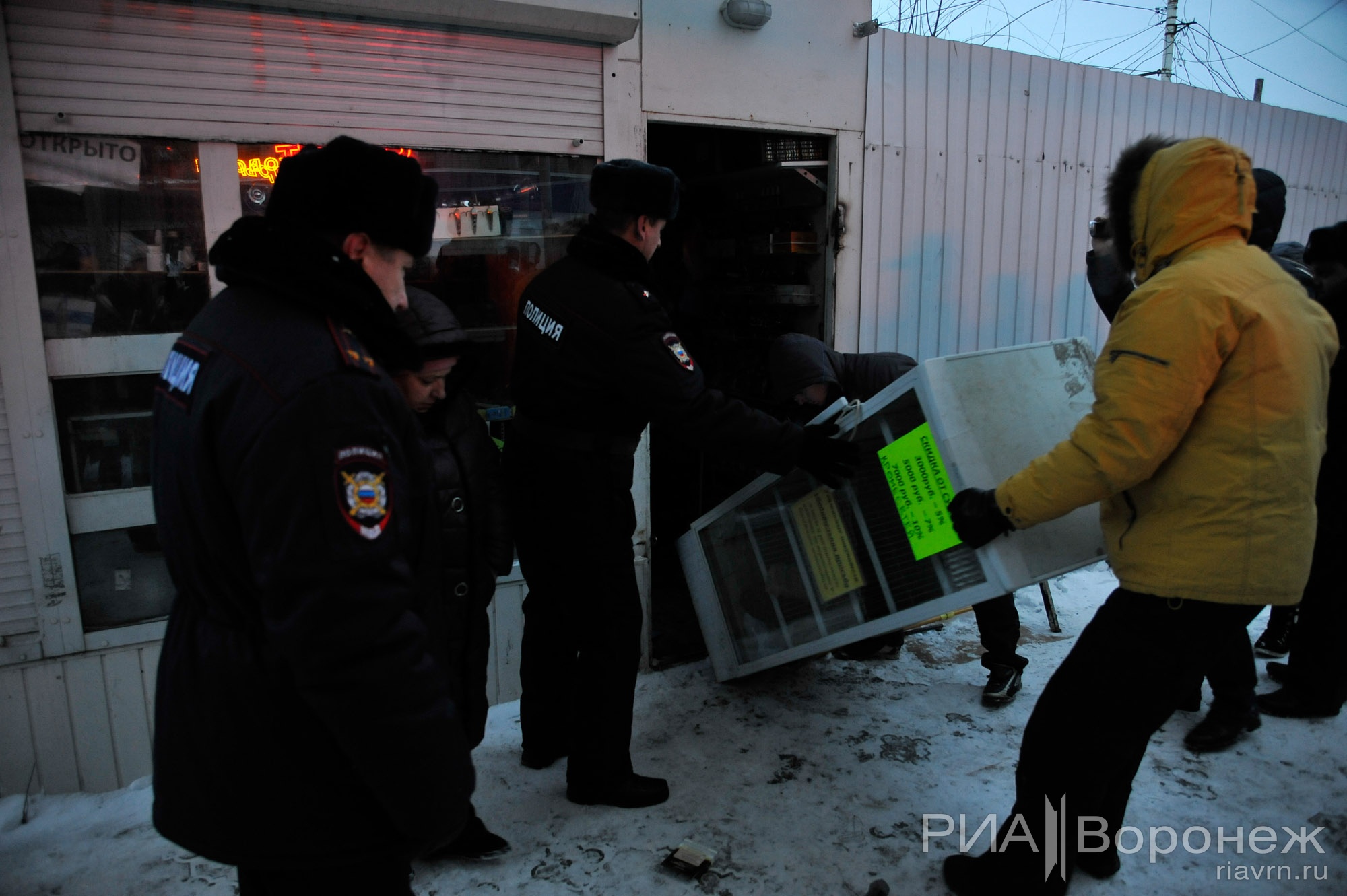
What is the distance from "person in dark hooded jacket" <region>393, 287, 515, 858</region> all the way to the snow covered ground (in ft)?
2.51

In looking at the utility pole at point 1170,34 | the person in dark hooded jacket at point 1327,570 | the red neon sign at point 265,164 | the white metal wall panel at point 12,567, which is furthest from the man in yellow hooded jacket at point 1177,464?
the utility pole at point 1170,34

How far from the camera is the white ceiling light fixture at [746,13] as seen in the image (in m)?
3.83

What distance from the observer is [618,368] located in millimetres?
2713

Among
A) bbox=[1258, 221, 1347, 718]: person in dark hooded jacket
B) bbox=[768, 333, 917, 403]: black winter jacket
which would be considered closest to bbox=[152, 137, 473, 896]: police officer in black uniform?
bbox=[768, 333, 917, 403]: black winter jacket

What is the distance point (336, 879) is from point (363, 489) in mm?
734

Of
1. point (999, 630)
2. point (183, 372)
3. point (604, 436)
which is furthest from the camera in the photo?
point (999, 630)

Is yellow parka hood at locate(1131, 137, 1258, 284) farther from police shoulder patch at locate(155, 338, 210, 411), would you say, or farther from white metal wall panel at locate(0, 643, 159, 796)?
white metal wall panel at locate(0, 643, 159, 796)

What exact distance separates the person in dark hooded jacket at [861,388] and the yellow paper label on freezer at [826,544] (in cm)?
70

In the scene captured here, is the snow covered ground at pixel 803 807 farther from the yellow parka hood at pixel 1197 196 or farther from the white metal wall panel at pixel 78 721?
the yellow parka hood at pixel 1197 196

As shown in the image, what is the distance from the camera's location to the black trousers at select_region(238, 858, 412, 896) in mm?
1495

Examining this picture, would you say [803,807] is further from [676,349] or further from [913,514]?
[676,349]

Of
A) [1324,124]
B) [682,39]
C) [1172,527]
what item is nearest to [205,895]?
[1172,527]

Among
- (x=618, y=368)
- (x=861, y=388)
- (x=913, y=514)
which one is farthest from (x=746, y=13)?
(x=913, y=514)

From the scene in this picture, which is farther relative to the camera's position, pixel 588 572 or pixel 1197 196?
pixel 588 572
